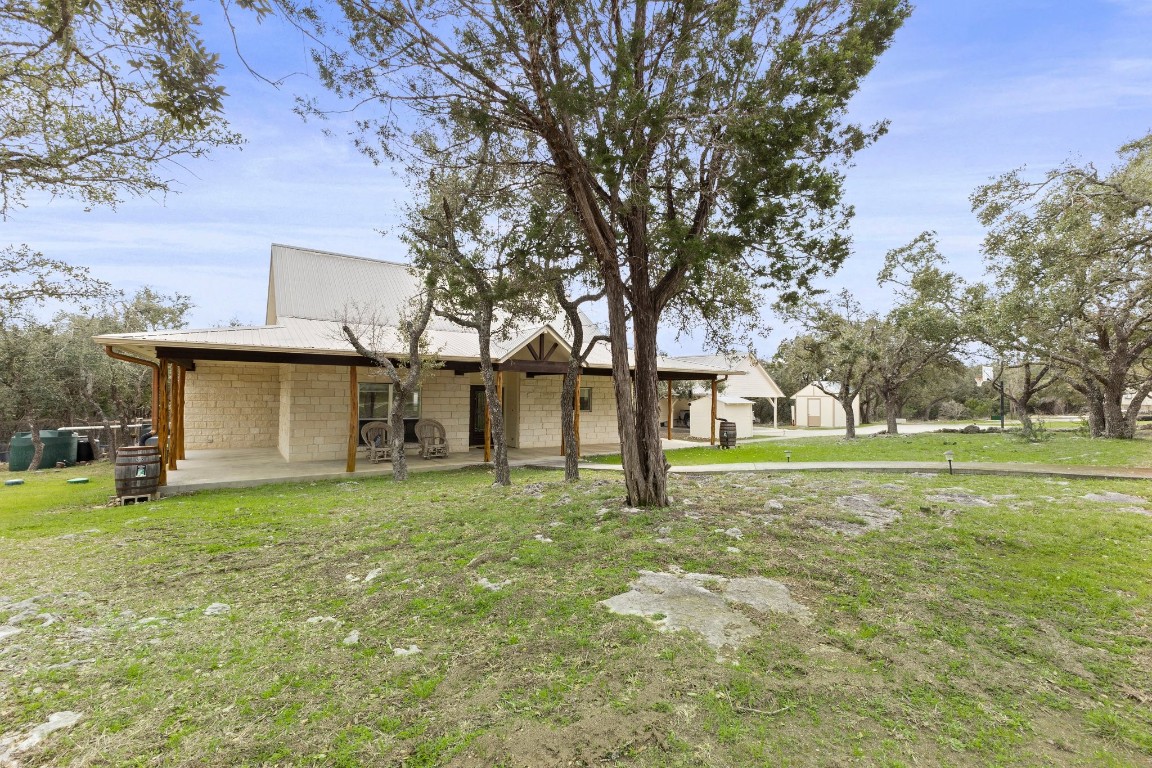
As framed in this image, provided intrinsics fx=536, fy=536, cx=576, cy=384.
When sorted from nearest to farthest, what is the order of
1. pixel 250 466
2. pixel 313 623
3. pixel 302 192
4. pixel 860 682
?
pixel 860 682, pixel 313 623, pixel 302 192, pixel 250 466

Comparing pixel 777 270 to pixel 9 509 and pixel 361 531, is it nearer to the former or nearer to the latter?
pixel 361 531

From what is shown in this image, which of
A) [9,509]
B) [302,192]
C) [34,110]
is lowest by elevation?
[9,509]

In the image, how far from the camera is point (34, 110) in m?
4.88

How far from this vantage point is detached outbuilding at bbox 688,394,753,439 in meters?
20.8

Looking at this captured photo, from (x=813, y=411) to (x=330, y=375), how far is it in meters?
29.4

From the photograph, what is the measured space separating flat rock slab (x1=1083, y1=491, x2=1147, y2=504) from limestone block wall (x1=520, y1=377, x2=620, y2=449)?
38.4ft

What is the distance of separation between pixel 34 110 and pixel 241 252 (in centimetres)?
1424

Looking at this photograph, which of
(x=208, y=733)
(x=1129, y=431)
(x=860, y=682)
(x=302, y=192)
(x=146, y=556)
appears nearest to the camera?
(x=208, y=733)

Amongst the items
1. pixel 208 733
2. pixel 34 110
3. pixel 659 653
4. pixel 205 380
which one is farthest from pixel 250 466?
pixel 659 653

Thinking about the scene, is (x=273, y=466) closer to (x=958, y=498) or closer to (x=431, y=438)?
(x=431, y=438)

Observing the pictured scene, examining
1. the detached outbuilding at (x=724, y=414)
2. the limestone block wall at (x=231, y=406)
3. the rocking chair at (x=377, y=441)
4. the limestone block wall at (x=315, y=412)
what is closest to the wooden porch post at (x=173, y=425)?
the limestone block wall at (x=315, y=412)

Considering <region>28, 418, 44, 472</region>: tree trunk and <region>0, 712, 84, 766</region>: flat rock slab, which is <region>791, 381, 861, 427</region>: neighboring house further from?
<region>0, 712, 84, 766</region>: flat rock slab

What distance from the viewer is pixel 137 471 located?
27.2ft

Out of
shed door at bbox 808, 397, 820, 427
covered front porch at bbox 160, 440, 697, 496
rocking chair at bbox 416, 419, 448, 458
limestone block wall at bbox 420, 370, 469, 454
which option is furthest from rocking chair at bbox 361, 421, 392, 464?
shed door at bbox 808, 397, 820, 427
